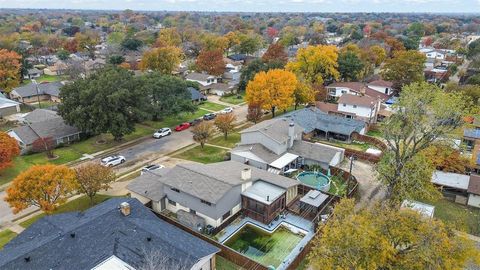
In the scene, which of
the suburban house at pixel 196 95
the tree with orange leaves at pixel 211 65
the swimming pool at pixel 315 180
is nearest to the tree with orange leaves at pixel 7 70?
the suburban house at pixel 196 95

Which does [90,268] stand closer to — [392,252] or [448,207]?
[392,252]

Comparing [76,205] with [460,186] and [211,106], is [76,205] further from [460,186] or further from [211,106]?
[211,106]

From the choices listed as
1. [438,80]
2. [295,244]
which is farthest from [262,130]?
[438,80]

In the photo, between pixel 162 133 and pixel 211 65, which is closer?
pixel 162 133

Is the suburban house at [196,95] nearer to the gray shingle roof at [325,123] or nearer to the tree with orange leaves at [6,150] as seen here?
the gray shingle roof at [325,123]

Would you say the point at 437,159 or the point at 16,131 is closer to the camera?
the point at 437,159

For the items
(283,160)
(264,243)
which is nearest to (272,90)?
(283,160)

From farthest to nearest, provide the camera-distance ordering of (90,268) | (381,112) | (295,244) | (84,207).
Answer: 1. (381,112)
2. (84,207)
3. (295,244)
4. (90,268)
